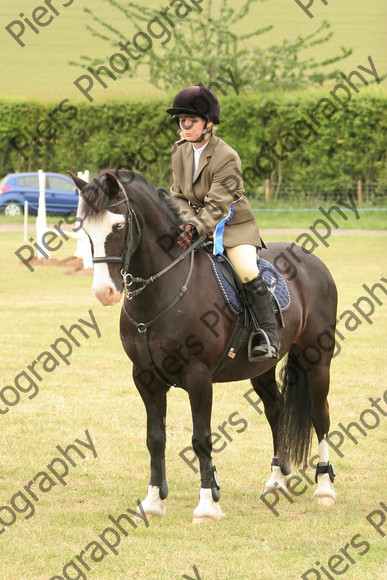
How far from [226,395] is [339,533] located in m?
3.59

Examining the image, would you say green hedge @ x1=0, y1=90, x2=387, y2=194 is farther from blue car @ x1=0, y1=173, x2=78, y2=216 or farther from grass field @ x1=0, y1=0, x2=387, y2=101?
grass field @ x1=0, y1=0, x2=387, y2=101

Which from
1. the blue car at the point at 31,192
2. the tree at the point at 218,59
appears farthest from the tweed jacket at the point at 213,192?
the tree at the point at 218,59

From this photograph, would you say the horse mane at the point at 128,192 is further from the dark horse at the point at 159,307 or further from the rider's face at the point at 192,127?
the rider's face at the point at 192,127

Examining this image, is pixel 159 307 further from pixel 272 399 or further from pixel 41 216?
pixel 41 216

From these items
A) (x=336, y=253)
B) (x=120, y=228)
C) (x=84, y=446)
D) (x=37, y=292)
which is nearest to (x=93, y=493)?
(x=84, y=446)

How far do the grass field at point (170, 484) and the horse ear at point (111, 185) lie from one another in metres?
1.91

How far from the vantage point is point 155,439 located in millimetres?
5211

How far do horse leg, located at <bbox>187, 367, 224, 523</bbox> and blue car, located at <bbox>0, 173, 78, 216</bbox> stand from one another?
74.0 ft

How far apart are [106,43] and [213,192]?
4200 centimetres

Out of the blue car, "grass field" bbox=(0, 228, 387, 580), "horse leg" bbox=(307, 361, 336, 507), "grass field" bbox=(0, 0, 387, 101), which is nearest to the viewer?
"grass field" bbox=(0, 228, 387, 580)

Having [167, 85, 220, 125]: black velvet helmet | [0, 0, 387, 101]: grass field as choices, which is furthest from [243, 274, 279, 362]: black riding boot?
[0, 0, 387, 101]: grass field

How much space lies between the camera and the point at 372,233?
2500 cm

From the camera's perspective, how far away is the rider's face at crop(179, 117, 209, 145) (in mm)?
5059

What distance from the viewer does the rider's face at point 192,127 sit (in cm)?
506
